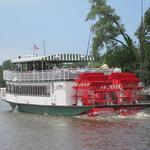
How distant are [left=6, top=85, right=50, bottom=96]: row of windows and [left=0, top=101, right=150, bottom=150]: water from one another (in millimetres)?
1748

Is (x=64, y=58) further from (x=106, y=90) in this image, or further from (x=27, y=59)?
(x=106, y=90)

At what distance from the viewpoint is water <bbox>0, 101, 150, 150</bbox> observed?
876 inches

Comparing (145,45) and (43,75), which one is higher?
(145,45)

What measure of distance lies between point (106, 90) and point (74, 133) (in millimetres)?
6728

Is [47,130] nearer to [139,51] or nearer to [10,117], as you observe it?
[10,117]

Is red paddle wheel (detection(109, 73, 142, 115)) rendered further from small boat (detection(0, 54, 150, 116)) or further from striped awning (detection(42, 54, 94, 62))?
striped awning (detection(42, 54, 94, 62))

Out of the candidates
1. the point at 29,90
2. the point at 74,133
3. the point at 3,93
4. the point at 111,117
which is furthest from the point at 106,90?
the point at 3,93

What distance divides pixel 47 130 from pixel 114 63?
3183 cm

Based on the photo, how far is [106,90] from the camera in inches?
1257

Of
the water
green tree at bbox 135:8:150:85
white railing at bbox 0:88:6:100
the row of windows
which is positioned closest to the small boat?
the row of windows

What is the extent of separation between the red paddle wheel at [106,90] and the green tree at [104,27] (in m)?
21.4

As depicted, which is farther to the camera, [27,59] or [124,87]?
[27,59]

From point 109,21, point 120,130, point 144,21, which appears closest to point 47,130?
→ point 120,130

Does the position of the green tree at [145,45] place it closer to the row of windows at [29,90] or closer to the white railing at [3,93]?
the white railing at [3,93]
